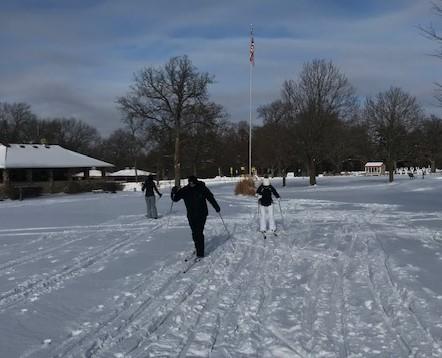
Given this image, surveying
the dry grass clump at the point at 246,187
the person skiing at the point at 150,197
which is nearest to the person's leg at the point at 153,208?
the person skiing at the point at 150,197

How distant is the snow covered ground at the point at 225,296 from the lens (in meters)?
5.82

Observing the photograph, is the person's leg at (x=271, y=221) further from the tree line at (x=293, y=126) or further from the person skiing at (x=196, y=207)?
the tree line at (x=293, y=126)

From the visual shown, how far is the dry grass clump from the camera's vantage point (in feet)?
131

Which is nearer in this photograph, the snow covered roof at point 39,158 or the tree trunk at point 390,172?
the snow covered roof at point 39,158

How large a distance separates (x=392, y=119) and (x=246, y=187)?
32.9 metres

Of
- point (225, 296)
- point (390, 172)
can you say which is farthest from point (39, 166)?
point (225, 296)

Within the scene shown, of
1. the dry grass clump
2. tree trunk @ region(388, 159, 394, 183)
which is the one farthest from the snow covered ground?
tree trunk @ region(388, 159, 394, 183)

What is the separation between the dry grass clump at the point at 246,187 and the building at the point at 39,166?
18608mm

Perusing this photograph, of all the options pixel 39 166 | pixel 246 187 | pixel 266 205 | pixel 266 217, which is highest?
pixel 39 166

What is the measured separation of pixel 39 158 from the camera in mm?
57000

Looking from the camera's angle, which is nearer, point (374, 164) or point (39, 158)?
point (39, 158)

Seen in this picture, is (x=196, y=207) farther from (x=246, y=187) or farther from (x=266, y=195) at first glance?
(x=246, y=187)

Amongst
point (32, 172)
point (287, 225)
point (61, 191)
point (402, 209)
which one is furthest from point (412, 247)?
point (32, 172)

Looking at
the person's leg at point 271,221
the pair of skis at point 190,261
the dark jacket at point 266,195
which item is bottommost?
the pair of skis at point 190,261
